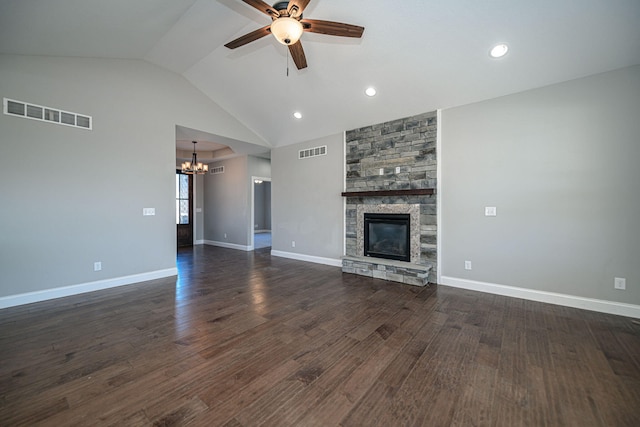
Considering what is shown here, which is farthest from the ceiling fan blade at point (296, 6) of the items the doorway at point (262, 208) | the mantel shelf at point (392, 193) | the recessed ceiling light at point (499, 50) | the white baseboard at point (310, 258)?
the doorway at point (262, 208)

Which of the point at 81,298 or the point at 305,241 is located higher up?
the point at 305,241

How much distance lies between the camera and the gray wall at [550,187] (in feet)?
9.96

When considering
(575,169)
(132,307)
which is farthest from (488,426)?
(132,307)

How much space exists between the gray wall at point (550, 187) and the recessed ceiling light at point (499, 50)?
77 centimetres

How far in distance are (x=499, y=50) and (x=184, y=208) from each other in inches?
351

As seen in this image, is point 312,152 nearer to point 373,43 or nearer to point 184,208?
point 373,43

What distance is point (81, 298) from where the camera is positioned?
3.63 meters

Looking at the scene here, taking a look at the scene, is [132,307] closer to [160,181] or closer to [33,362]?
[33,362]

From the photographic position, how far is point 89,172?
3908 millimetres

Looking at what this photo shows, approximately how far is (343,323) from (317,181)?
3.68m

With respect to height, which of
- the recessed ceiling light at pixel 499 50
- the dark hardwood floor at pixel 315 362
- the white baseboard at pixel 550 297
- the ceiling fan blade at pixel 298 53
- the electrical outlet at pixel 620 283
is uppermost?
the recessed ceiling light at pixel 499 50

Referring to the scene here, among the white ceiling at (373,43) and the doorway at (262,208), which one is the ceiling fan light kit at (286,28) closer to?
the white ceiling at (373,43)

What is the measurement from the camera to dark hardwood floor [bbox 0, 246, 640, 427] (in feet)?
5.26

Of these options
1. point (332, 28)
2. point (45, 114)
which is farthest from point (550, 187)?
point (45, 114)
